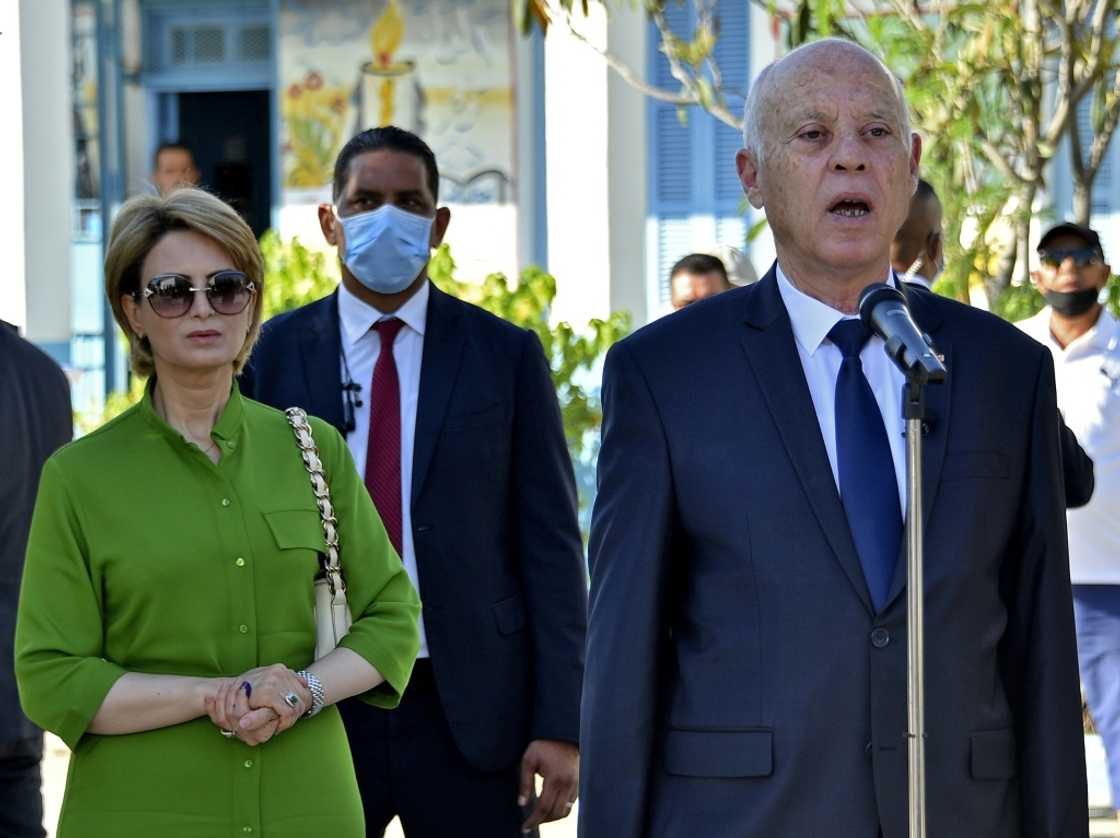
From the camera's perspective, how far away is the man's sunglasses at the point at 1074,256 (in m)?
7.75

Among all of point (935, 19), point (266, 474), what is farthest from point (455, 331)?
point (935, 19)

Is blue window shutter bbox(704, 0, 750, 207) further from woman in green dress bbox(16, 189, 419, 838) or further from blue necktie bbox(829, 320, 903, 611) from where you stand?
blue necktie bbox(829, 320, 903, 611)

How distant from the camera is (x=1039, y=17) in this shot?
10.1 m

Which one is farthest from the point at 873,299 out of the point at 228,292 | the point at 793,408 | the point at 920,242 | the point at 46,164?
the point at 46,164

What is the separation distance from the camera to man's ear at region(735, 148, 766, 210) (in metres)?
3.68

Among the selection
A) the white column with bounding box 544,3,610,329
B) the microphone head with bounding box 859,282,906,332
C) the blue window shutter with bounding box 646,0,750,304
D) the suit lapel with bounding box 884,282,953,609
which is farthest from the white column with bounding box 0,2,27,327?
the microphone head with bounding box 859,282,906,332

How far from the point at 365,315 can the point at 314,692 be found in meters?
1.34

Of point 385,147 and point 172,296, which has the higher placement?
point 385,147

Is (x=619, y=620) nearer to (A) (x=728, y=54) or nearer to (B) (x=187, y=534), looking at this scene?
(B) (x=187, y=534)

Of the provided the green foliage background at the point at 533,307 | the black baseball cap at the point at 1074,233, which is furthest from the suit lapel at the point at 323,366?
the green foliage background at the point at 533,307

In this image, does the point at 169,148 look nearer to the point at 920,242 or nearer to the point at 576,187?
the point at 576,187

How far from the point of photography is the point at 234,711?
12.2 ft

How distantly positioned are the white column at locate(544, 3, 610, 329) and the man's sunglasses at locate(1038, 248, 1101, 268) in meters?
7.65

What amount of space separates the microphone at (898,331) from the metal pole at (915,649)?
0.13 feet
